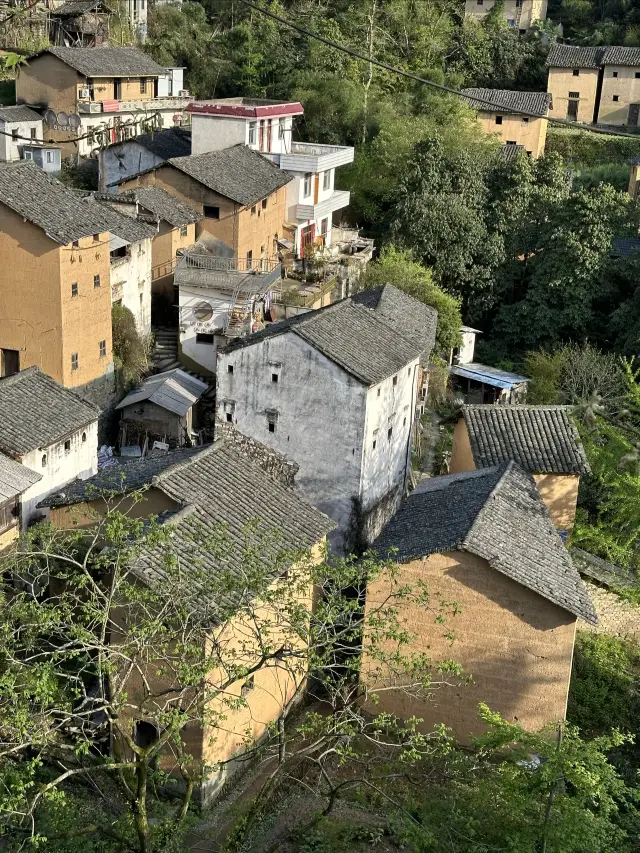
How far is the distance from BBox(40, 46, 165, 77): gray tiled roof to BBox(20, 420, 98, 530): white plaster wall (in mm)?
26741

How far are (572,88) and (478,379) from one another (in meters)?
28.3

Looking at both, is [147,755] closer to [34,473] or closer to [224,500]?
[224,500]

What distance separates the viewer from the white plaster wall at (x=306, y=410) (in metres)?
22.7

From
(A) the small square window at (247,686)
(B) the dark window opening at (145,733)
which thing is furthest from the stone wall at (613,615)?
(B) the dark window opening at (145,733)

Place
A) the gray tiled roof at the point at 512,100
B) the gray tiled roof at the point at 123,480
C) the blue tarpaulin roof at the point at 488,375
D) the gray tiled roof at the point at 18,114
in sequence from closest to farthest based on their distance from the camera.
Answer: the gray tiled roof at the point at 123,480
the blue tarpaulin roof at the point at 488,375
the gray tiled roof at the point at 18,114
the gray tiled roof at the point at 512,100

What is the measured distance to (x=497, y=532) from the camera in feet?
61.5

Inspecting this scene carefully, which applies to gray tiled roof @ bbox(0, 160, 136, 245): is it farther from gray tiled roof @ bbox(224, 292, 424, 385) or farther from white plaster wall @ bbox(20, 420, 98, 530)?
gray tiled roof @ bbox(224, 292, 424, 385)

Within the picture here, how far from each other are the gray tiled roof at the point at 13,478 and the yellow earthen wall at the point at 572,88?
43346mm

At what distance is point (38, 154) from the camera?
136 feet

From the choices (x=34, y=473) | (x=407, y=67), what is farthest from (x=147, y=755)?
(x=407, y=67)

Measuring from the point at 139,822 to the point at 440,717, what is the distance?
751 centimetres

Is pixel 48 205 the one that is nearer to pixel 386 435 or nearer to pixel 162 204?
pixel 162 204

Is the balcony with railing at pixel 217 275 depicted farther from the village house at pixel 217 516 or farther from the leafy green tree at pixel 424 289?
the village house at pixel 217 516

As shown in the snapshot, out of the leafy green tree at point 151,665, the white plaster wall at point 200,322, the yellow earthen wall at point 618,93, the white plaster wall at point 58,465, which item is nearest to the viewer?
the leafy green tree at point 151,665
